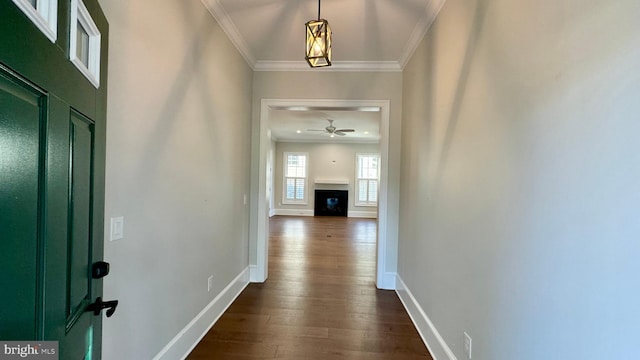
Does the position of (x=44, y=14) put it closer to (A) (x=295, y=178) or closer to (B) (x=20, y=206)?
(B) (x=20, y=206)

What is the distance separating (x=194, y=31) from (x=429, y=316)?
9.70ft

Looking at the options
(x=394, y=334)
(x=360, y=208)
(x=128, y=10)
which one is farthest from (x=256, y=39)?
(x=360, y=208)

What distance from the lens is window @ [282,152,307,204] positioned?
1077 cm

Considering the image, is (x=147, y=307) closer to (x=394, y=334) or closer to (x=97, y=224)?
(x=97, y=224)

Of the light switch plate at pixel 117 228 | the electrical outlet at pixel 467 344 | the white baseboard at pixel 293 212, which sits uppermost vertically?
the light switch plate at pixel 117 228

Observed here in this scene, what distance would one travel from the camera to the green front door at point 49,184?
54cm

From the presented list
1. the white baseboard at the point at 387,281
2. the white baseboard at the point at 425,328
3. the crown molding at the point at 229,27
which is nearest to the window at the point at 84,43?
the crown molding at the point at 229,27

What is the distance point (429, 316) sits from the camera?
2367mm

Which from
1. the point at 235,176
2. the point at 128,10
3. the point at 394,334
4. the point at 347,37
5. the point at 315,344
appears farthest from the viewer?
the point at 235,176

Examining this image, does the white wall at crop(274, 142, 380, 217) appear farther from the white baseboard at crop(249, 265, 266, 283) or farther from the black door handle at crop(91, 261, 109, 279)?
the black door handle at crop(91, 261, 109, 279)

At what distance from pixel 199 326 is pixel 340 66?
3.16 metres

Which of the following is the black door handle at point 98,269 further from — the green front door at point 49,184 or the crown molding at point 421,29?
the crown molding at point 421,29

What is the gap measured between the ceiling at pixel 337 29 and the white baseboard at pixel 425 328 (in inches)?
100

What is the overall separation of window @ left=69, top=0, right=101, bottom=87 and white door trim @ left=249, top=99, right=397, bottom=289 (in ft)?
8.78
